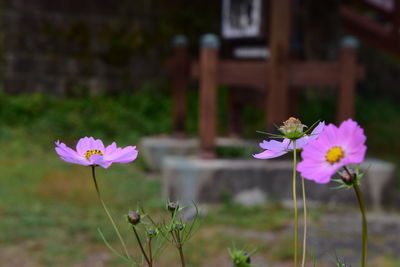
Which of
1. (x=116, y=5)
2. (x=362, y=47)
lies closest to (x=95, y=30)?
(x=116, y=5)

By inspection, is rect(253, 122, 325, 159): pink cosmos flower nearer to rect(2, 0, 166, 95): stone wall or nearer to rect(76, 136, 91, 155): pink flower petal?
rect(76, 136, 91, 155): pink flower petal

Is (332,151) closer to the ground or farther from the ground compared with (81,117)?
farther from the ground

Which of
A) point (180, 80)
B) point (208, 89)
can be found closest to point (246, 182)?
point (208, 89)

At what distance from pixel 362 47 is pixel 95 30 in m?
4.61

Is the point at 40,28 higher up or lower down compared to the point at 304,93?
higher up

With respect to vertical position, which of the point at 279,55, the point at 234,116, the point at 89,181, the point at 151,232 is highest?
the point at 151,232

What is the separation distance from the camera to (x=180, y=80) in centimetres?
704

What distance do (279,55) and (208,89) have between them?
2.17ft

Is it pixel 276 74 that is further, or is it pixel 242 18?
pixel 242 18

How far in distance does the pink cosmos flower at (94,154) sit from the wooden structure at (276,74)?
4.36m

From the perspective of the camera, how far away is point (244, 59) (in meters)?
5.94

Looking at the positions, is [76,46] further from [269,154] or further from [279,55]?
[269,154]

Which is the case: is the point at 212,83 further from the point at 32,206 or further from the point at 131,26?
the point at 131,26

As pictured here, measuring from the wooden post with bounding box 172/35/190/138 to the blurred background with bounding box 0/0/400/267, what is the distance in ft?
0.45
